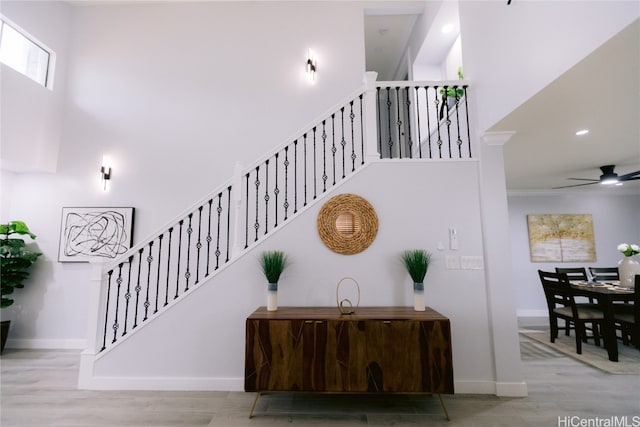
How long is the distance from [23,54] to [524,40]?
22.0ft

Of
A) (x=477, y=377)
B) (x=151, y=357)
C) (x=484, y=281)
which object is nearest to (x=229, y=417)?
(x=151, y=357)

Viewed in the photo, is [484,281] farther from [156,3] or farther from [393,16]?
[156,3]

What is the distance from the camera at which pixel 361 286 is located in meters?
3.31

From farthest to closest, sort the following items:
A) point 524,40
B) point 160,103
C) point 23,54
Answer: point 160,103 → point 23,54 → point 524,40

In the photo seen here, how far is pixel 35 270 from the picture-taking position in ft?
16.1

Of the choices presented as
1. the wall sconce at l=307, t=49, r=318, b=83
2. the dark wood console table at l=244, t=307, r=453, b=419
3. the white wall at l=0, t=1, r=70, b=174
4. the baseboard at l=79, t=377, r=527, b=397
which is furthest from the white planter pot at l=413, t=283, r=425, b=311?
the white wall at l=0, t=1, r=70, b=174

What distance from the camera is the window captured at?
443 cm

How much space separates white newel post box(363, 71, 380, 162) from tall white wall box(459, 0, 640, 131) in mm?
1133

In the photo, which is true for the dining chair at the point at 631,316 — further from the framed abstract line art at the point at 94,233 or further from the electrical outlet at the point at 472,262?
the framed abstract line art at the point at 94,233

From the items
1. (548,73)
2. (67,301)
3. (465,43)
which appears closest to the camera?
(548,73)

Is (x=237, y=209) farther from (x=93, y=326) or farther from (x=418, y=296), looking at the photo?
(x=418, y=296)

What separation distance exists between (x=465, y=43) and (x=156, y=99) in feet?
15.5

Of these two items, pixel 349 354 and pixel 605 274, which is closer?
pixel 349 354

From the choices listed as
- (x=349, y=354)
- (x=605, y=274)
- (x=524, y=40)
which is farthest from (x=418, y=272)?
(x=605, y=274)
